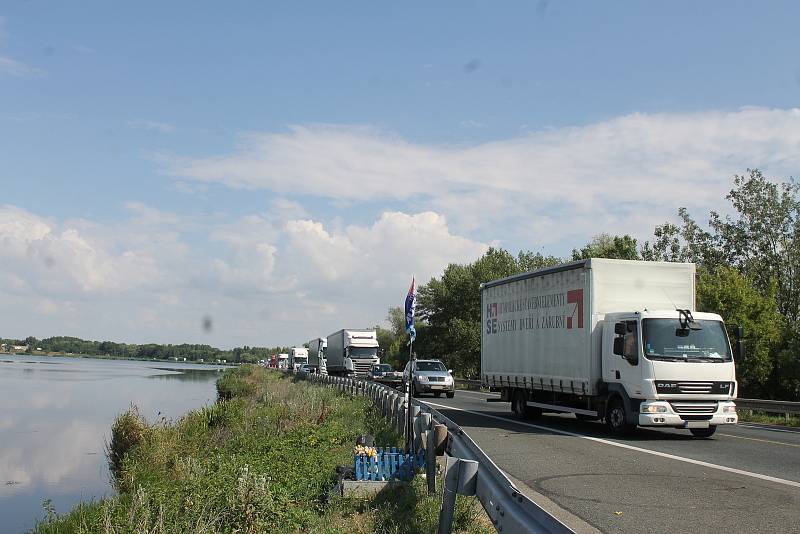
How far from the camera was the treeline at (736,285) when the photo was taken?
4844cm

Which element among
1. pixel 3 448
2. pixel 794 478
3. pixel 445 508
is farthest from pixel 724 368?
pixel 3 448

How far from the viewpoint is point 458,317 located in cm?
8512

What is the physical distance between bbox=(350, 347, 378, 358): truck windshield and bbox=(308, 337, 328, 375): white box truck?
5518 mm

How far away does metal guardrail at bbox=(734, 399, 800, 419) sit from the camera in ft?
80.6

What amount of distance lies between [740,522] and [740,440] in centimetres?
1009

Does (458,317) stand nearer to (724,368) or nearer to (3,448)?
(3,448)

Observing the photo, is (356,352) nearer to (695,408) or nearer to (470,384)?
(470,384)

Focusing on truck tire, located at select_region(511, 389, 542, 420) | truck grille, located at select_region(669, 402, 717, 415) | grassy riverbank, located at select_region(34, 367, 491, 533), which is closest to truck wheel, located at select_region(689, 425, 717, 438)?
truck grille, located at select_region(669, 402, 717, 415)

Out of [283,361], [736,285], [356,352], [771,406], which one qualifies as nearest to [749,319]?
[736,285]

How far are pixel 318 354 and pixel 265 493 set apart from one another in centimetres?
5845

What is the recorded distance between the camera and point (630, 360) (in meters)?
16.7

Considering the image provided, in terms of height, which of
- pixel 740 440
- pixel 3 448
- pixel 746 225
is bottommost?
pixel 3 448

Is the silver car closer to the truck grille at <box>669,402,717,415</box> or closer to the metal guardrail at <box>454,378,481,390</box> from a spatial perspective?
the metal guardrail at <box>454,378,481,390</box>

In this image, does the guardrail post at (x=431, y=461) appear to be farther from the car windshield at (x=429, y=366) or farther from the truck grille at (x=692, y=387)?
the car windshield at (x=429, y=366)
